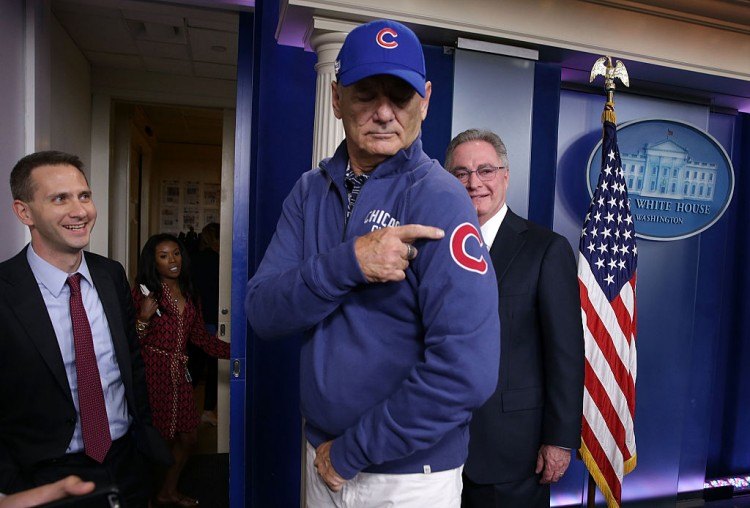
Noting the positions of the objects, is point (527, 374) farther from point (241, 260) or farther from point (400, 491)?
point (241, 260)

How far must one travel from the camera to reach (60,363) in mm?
1493

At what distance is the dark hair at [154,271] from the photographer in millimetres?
3090

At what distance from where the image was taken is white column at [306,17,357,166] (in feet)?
7.07

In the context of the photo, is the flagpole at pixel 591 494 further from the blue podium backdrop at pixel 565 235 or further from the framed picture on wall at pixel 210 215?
the framed picture on wall at pixel 210 215

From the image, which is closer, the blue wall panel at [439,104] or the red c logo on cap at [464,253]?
the red c logo on cap at [464,253]

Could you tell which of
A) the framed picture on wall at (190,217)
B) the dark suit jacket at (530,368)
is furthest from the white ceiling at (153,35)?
the framed picture on wall at (190,217)

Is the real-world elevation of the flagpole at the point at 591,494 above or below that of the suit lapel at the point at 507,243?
below

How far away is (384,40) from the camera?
93 cm

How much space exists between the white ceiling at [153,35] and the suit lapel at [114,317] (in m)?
1.73

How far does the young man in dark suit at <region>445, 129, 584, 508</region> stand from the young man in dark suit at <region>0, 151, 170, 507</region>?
1070 millimetres

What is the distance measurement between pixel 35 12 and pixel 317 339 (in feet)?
8.13

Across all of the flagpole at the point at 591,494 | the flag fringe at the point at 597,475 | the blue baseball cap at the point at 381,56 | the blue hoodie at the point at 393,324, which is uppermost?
the blue baseball cap at the point at 381,56

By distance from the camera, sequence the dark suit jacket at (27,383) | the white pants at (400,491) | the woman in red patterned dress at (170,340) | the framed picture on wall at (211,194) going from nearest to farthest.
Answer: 1. the white pants at (400,491)
2. the dark suit jacket at (27,383)
3. the woman in red patterned dress at (170,340)
4. the framed picture on wall at (211,194)

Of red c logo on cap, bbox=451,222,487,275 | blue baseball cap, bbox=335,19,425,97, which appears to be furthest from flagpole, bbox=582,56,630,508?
red c logo on cap, bbox=451,222,487,275
